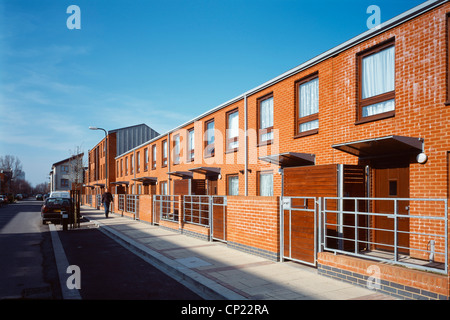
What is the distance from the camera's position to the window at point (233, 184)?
15.1 meters

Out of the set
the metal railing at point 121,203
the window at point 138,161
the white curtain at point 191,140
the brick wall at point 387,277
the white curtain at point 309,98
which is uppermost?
the white curtain at point 309,98

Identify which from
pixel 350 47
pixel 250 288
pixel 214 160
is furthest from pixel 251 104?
pixel 250 288

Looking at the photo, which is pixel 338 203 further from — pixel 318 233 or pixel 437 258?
pixel 437 258

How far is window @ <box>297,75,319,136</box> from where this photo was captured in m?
10.8

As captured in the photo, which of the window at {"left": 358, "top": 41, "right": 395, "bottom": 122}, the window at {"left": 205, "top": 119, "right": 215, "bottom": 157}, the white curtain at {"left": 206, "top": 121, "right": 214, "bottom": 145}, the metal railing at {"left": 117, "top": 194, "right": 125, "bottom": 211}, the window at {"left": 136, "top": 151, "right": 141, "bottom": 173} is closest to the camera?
the window at {"left": 358, "top": 41, "right": 395, "bottom": 122}

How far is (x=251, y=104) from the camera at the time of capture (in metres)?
14.1

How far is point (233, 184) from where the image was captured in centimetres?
1536

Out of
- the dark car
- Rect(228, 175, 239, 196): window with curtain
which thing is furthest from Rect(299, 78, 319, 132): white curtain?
the dark car

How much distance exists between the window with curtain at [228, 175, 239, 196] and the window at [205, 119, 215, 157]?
2.21m

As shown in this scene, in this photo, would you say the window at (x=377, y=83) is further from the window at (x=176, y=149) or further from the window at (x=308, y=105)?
the window at (x=176, y=149)

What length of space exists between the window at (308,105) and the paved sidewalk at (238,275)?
14.9ft

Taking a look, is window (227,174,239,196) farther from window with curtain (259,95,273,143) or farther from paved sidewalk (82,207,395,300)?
paved sidewalk (82,207,395,300)

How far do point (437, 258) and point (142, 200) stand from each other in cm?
1433

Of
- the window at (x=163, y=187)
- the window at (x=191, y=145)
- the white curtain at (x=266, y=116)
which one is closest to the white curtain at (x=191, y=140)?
the window at (x=191, y=145)
